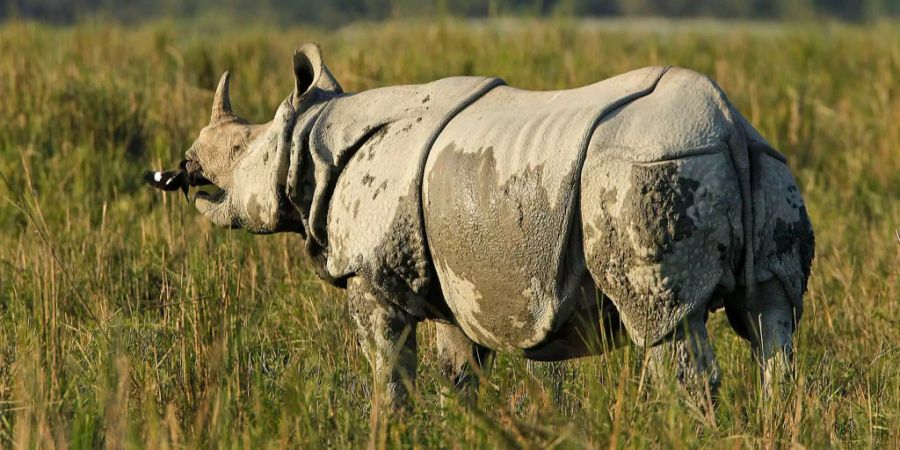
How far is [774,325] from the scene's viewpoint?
4.30 m

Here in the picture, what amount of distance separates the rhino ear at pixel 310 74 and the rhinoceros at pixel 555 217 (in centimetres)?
18

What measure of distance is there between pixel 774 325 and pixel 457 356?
1257 millimetres

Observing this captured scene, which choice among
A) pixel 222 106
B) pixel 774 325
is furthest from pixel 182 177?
pixel 774 325

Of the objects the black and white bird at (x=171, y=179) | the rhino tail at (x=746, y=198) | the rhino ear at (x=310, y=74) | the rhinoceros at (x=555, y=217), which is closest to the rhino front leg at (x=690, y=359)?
the rhinoceros at (x=555, y=217)

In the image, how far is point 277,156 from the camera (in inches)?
195

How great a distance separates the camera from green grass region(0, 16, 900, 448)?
13.8ft

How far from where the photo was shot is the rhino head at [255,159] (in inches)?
197

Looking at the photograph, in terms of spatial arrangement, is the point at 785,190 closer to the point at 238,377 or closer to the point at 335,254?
the point at 335,254

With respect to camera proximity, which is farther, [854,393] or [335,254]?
[854,393]

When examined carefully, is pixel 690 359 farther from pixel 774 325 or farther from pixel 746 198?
pixel 746 198

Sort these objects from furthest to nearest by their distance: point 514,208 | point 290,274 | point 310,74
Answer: point 290,274 < point 310,74 < point 514,208

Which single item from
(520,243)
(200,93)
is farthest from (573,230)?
(200,93)

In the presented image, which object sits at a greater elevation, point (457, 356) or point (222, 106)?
point (222, 106)

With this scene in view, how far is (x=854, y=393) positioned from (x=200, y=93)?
5931 mm
